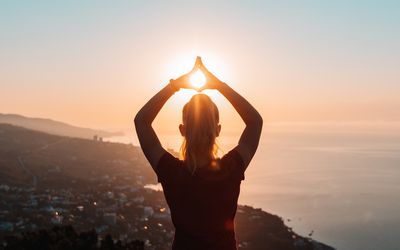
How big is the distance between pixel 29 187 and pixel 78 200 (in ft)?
45.3

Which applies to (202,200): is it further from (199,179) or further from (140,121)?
(140,121)

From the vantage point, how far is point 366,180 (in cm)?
11138

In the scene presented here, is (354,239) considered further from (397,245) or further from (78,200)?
(78,200)

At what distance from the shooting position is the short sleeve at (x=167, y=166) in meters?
2.50

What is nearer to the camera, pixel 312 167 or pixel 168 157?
pixel 168 157

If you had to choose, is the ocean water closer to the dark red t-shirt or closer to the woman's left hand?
the dark red t-shirt

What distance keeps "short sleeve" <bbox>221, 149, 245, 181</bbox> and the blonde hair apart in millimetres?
85

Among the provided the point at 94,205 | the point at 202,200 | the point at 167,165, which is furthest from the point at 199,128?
the point at 94,205

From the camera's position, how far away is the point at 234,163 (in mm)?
2551

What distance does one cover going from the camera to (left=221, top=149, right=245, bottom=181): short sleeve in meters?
2.53

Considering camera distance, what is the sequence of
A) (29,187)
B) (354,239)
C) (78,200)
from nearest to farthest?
(354,239) < (78,200) < (29,187)

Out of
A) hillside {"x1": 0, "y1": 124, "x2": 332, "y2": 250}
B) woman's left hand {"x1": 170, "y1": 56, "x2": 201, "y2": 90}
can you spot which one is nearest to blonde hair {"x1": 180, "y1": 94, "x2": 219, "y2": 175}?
woman's left hand {"x1": 170, "y1": 56, "x2": 201, "y2": 90}

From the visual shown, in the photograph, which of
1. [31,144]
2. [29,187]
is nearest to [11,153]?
[31,144]

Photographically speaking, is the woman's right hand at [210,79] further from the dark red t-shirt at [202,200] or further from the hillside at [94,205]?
the hillside at [94,205]
